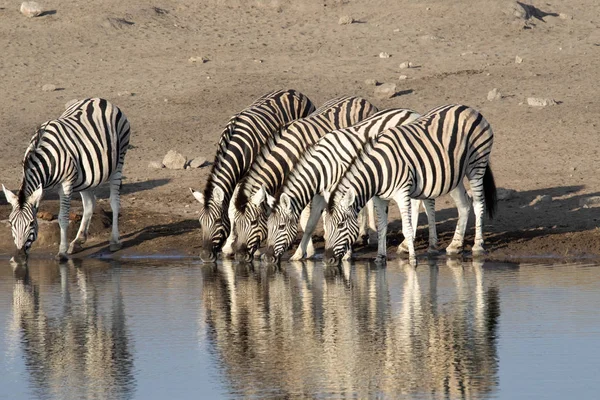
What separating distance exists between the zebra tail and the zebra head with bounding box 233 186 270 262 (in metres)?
3.23

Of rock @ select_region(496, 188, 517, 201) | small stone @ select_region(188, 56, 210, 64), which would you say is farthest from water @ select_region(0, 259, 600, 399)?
small stone @ select_region(188, 56, 210, 64)

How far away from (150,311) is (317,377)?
12.2 ft

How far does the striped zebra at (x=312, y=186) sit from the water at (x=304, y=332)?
20.9 inches

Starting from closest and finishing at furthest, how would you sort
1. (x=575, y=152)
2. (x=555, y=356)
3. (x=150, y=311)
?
(x=555, y=356) → (x=150, y=311) → (x=575, y=152)

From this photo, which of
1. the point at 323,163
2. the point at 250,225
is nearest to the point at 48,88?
the point at 250,225

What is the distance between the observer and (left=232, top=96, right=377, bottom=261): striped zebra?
57.1 ft

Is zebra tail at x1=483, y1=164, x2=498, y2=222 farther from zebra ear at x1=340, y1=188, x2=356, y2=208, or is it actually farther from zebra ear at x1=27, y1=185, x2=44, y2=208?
zebra ear at x1=27, y1=185, x2=44, y2=208

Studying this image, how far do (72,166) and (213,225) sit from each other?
227 cm

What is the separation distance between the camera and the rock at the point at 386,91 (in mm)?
30328

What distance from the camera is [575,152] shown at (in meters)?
25.1

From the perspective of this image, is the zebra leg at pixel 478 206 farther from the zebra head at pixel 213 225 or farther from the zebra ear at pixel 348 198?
the zebra head at pixel 213 225

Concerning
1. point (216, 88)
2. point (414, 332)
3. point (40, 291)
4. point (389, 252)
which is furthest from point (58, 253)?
point (216, 88)

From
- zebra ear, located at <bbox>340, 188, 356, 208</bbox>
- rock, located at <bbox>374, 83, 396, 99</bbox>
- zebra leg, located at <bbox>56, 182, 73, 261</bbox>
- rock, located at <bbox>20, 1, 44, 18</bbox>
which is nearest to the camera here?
zebra ear, located at <bbox>340, 188, 356, 208</bbox>

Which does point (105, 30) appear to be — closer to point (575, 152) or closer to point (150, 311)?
point (575, 152)
